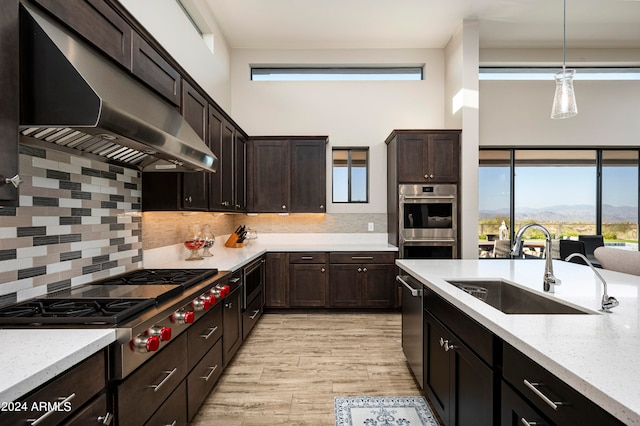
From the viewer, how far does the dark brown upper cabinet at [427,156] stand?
420 centimetres

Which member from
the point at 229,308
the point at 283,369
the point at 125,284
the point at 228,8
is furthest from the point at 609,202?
the point at 125,284

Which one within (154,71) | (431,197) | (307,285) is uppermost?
(154,71)

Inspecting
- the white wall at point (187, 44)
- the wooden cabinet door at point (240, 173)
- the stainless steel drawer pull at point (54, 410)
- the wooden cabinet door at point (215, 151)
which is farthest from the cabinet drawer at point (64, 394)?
the wooden cabinet door at point (240, 173)

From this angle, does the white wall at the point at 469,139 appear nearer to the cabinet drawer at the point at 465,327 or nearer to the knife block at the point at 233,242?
the cabinet drawer at the point at 465,327

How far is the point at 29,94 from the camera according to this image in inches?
48.3

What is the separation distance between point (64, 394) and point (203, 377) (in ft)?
4.05

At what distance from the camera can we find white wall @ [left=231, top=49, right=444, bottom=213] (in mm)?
4848

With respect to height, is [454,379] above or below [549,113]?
below

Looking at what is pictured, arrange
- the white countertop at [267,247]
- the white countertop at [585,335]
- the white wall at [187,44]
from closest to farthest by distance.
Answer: the white countertop at [585,335], the white wall at [187,44], the white countertop at [267,247]

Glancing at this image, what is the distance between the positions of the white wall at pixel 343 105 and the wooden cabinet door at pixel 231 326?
93.6 inches

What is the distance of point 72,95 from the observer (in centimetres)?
124

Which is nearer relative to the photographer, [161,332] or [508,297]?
[161,332]

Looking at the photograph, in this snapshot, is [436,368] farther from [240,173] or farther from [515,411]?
[240,173]

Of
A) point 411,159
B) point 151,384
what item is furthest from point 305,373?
point 411,159
